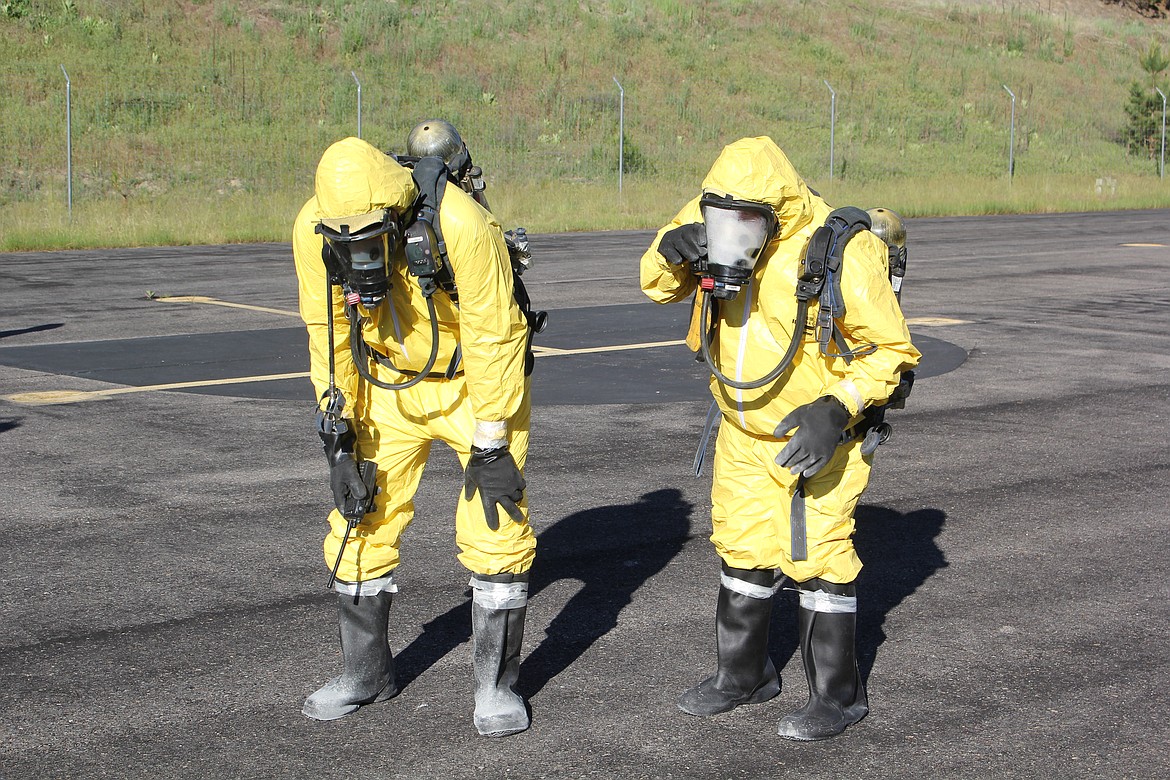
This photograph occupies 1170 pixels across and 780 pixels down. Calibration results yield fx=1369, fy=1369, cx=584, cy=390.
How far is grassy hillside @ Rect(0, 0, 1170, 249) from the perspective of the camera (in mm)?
30609

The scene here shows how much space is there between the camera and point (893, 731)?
4348mm

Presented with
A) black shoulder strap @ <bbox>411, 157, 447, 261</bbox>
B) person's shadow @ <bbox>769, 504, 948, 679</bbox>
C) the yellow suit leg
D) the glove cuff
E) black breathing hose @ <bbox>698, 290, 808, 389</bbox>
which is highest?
black shoulder strap @ <bbox>411, 157, 447, 261</bbox>

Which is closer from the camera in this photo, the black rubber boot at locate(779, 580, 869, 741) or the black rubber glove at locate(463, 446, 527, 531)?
the black rubber glove at locate(463, 446, 527, 531)

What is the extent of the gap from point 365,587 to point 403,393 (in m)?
0.65

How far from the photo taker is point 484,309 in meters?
4.05

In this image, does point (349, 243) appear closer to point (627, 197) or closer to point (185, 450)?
point (185, 450)

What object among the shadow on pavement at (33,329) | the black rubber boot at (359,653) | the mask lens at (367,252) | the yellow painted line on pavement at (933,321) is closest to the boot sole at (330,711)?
the black rubber boot at (359,653)

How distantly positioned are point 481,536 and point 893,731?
1.45 meters

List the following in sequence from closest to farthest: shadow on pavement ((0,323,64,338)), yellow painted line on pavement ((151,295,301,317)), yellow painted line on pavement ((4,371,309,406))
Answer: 1. yellow painted line on pavement ((4,371,309,406))
2. shadow on pavement ((0,323,64,338))
3. yellow painted line on pavement ((151,295,301,317))

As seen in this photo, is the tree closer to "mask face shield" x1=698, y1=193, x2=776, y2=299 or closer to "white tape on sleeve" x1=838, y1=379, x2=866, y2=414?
"white tape on sleeve" x1=838, y1=379, x2=866, y2=414

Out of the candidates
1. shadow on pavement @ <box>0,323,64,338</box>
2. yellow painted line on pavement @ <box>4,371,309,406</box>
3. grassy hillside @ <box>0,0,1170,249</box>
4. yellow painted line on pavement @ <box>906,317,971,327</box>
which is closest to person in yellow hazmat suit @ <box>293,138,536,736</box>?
yellow painted line on pavement @ <box>4,371,309,406</box>

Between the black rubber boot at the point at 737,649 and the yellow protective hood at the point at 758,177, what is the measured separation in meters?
1.21

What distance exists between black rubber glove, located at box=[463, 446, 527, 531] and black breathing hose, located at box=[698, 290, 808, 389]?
68 cm

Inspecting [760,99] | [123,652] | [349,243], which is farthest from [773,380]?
[760,99]
